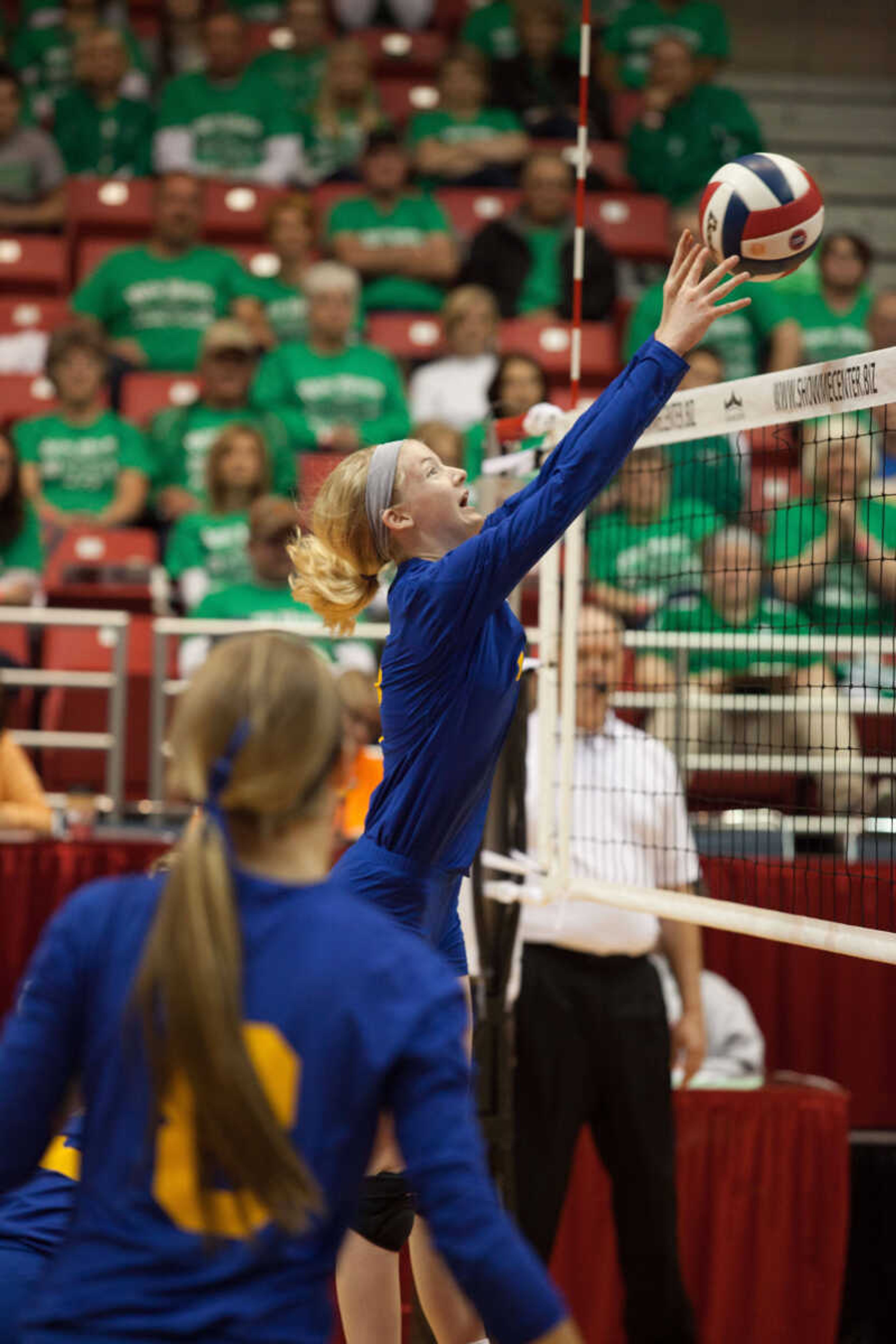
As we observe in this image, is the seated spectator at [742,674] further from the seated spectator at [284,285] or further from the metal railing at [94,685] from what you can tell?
the seated spectator at [284,285]

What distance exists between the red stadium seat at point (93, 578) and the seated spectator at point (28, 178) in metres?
3.48

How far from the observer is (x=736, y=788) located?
7.00 meters

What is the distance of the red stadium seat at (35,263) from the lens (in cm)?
1066

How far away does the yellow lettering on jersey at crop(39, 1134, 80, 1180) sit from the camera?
2820 mm

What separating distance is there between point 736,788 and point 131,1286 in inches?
211

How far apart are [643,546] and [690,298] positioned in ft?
15.6

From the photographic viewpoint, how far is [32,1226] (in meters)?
2.73

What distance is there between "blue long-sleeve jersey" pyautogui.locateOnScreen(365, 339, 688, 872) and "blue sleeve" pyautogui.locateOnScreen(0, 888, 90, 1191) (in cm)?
140

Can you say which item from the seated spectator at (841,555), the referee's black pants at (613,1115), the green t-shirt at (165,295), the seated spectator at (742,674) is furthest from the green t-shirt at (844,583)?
the green t-shirt at (165,295)

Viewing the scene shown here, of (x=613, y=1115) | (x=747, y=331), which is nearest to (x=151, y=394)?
(x=747, y=331)

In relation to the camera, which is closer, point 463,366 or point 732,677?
point 732,677

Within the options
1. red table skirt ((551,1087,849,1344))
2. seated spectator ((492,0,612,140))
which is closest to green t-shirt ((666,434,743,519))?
red table skirt ((551,1087,849,1344))

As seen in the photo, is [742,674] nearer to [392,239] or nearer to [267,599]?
[267,599]

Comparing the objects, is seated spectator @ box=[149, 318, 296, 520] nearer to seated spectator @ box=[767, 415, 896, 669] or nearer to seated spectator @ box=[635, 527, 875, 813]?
seated spectator @ box=[635, 527, 875, 813]
